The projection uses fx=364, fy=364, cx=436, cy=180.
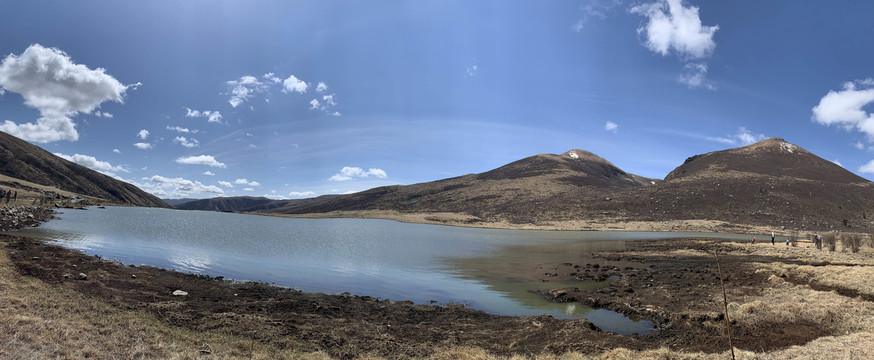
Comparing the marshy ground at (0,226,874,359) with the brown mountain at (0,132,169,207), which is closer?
the marshy ground at (0,226,874,359)

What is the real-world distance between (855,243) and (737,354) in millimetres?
32038

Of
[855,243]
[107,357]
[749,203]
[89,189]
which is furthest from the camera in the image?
[89,189]

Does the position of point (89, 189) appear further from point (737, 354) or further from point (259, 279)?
point (737, 354)

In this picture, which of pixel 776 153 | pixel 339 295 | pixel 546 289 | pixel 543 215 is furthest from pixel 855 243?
pixel 776 153

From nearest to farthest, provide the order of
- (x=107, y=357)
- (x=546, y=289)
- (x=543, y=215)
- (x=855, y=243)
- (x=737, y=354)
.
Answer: (x=107, y=357), (x=737, y=354), (x=546, y=289), (x=855, y=243), (x=543, y=215)

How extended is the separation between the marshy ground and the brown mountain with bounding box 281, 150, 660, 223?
81027 millimetres

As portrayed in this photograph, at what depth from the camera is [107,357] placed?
774cm

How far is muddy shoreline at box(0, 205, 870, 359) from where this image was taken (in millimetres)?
10617

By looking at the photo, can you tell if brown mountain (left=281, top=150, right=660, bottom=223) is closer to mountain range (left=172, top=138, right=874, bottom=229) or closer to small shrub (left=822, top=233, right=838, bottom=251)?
mountain range (left=172, top=138, right=874, bottom=229)

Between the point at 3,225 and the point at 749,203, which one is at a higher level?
the point at 749,203

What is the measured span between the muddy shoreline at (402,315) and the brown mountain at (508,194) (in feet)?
263

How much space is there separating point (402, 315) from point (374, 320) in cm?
129

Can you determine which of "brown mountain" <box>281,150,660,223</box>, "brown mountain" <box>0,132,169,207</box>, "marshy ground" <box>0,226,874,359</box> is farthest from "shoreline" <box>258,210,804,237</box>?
"brown mountain" <box>0,132,169,207</box>

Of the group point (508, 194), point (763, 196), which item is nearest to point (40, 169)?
point (508, 194)
